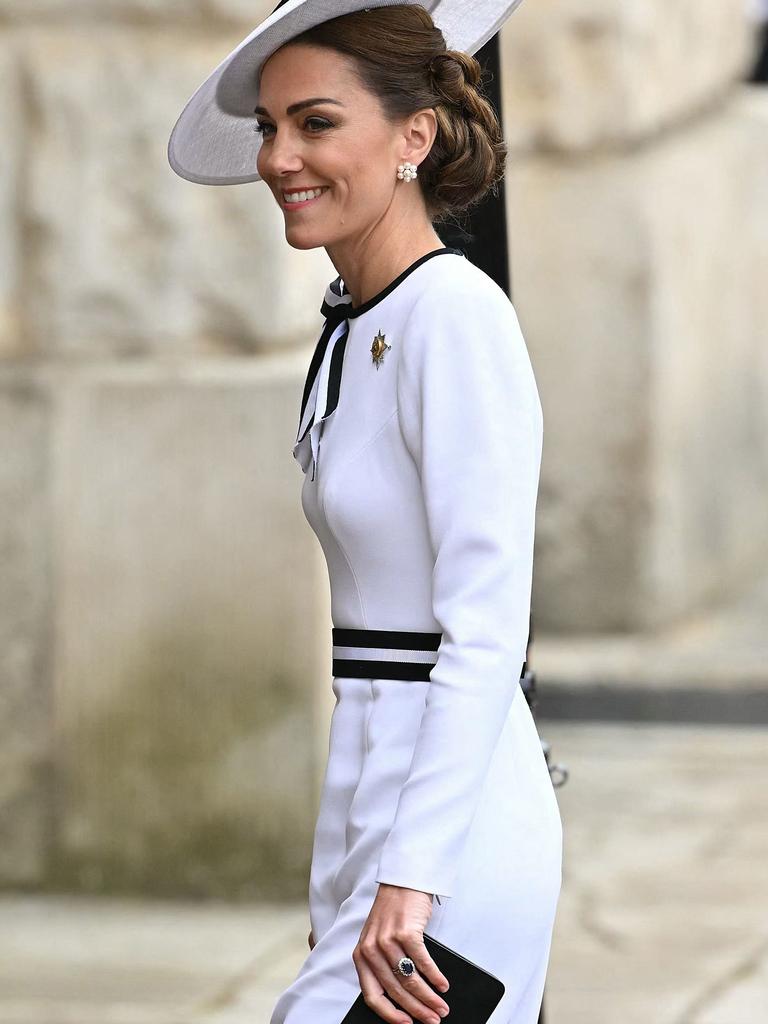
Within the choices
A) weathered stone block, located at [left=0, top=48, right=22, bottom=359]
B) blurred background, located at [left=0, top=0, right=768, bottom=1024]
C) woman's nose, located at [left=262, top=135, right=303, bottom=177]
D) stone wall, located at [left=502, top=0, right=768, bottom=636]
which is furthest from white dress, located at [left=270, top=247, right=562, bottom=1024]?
stone wall, located at [left=502, top=0, right=768, bottom=636]

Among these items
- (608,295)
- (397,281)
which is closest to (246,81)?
(397,281)

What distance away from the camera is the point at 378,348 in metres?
1.83

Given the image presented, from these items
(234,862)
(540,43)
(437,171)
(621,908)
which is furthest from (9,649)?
(540,43)

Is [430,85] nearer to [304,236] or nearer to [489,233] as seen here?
[304,236]

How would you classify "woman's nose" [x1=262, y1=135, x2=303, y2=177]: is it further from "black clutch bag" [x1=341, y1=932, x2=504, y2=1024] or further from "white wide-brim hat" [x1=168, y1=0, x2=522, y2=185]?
"black clutch bag" [x1=341, y1=932, x2=504, y2=1024]

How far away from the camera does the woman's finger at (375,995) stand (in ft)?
5.60

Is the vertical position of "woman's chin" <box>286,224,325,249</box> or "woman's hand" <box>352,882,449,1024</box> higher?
"woman's chin" <box>286,224,325,249</box>

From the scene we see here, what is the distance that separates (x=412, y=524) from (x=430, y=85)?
448 mm

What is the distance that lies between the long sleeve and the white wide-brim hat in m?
0.32

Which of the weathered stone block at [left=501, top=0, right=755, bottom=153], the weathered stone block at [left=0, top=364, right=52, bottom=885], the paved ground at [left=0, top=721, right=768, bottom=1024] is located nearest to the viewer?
the paved ground at [left=0, top=721, right=768, bottom=1024]

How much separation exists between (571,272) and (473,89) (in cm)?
505

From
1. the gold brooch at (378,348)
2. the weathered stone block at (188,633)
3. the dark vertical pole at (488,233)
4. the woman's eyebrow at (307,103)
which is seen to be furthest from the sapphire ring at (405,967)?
the weathered stone block at (188,633)

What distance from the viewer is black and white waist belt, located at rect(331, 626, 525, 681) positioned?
1.82m

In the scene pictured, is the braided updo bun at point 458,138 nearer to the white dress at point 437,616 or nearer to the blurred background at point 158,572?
the white dress at point 437,616
